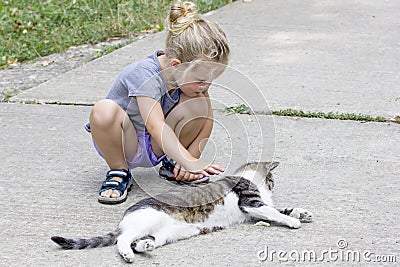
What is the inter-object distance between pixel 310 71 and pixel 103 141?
108 inches

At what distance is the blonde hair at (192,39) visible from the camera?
11.1ft

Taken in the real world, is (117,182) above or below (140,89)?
below

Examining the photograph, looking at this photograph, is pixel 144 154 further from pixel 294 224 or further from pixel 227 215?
pixel 294 224

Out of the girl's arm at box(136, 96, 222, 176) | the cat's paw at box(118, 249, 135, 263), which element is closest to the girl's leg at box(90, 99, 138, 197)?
the girl's arm at box(136, 96, 222, 176)

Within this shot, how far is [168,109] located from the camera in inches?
144

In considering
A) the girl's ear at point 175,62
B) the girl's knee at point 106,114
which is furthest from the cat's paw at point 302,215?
the girl's knee at point 106,114

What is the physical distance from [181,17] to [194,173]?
0.76 metres

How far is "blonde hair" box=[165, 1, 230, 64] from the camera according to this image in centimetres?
340

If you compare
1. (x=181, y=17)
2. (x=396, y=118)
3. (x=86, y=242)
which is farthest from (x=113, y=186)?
(x=396, y=118)

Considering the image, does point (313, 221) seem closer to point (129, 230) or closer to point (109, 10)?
point (129, 230)

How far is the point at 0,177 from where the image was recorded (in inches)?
154

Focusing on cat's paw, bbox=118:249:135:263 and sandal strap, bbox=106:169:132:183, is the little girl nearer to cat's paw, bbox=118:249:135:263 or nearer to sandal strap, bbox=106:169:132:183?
sandal strap, bbox=106:169:132:183

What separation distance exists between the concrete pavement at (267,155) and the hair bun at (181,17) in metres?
0.62

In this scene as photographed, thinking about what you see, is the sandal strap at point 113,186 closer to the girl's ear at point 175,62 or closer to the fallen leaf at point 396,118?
the girl's ear at point 175,62
